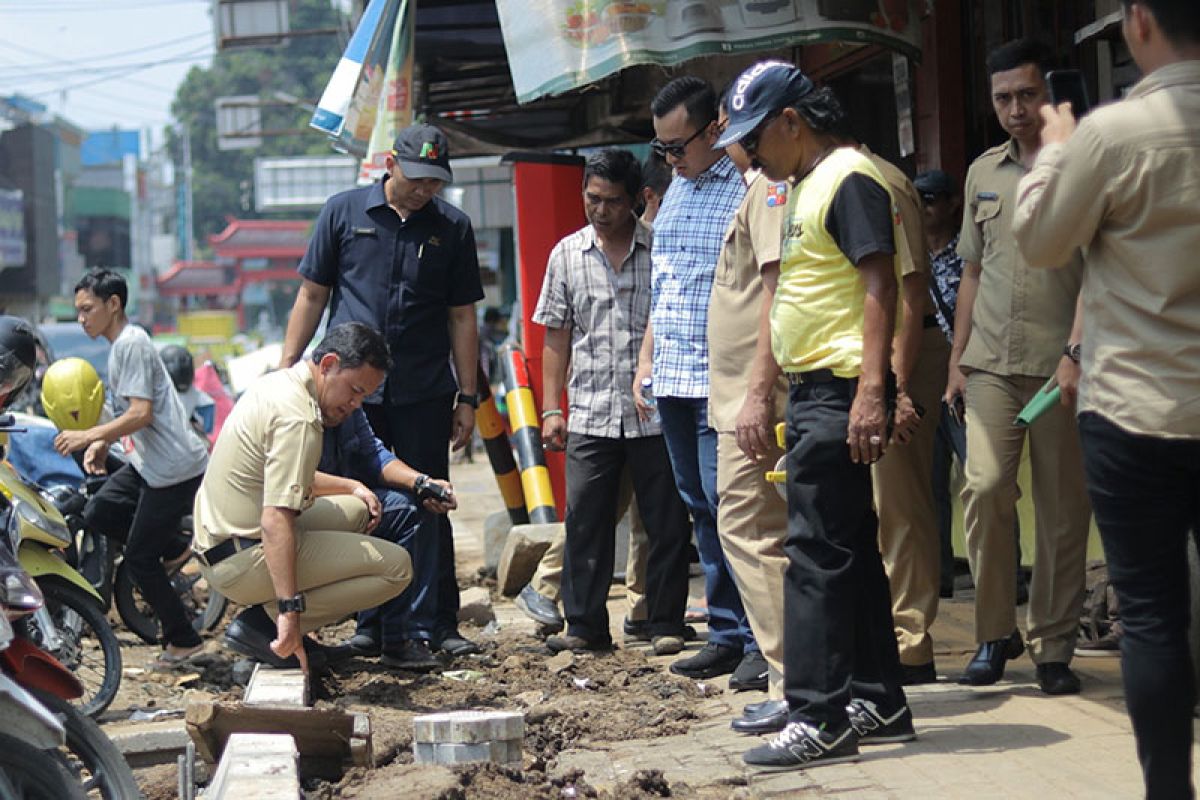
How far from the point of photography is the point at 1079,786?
13.7ft

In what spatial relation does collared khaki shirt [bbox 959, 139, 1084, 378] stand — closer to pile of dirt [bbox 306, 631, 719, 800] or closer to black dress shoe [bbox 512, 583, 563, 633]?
pile of dirt [bbox 306, 631, 719, 800]

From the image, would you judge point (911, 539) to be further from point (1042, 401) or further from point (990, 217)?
point (1042, 401)

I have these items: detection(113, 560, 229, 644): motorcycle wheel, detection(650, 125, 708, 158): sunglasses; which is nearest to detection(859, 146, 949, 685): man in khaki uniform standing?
detection(650, 125, 708, 158): sunglasses

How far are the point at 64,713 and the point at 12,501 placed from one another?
194 cm

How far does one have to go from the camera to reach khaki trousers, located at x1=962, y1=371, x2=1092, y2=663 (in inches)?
209

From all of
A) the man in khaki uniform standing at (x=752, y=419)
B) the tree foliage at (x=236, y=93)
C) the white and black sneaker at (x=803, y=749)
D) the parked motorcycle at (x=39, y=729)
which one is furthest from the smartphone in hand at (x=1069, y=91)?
the tree foliage at (x=236, y=93)

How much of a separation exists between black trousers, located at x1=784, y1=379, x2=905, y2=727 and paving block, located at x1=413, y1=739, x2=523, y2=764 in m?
0.86

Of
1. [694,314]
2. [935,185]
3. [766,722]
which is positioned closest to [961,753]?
[766,722]

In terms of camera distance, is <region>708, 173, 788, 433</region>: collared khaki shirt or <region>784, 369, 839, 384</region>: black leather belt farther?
<region>708, 173, 788, 433</region>: collared khaki shirt

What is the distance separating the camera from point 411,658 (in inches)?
267

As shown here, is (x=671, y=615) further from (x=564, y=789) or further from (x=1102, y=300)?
(x=1102, y=300)

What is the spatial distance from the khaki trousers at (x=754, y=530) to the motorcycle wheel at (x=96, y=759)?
2.06m

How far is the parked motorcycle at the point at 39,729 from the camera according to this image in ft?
13.0

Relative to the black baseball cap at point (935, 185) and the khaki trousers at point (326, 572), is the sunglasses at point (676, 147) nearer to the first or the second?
the black baseball cap at point (935, 185)
